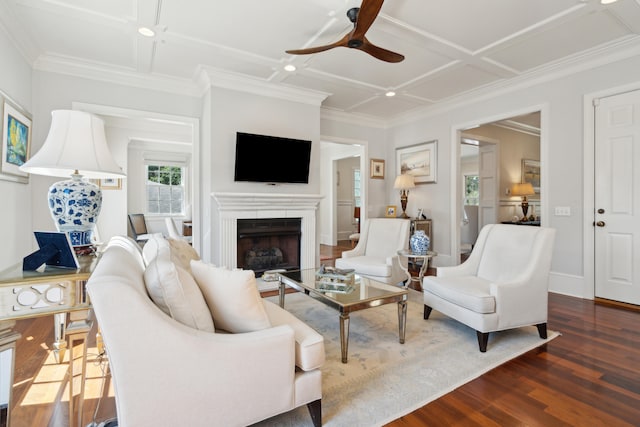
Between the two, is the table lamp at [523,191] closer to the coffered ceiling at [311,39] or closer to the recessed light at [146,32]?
the coffered ceiling at [311,39]

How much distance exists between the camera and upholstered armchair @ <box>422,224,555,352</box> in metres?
2.29

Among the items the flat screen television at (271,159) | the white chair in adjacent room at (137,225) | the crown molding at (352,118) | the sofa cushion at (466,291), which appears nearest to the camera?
the sofa cushion at (466,291)

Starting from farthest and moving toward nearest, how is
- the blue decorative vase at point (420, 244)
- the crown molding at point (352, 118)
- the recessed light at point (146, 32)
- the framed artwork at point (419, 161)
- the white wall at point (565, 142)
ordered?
the crown molding at point (352, 118), the framed artwork at point (419, 161), the white wall at point (565, 142), the blue decorative vase at point (420, 244), the recessed light at point (146, 32)

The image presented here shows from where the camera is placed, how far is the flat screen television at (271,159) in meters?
4.14

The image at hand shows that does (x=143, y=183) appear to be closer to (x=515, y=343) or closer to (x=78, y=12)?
(x=78, y=12)

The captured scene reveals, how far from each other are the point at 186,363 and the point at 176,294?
0.26 metres

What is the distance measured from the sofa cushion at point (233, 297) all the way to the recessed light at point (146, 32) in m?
2.68

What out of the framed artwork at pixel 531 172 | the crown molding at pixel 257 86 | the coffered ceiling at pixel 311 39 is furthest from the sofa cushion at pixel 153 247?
the framed artwork at pixel 531 172

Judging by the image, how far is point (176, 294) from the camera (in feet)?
4.10

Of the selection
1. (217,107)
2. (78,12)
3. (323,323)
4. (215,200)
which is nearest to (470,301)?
(323,323)

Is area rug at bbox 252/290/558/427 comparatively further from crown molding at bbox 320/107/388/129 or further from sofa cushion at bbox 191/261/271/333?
crown molding at bbox 320/107/388/129

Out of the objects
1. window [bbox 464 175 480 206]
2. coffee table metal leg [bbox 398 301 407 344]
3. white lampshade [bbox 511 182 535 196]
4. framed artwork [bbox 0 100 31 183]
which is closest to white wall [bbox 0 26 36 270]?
framed artwork [bbox 0 100 31 183]

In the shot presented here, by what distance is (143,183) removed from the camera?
7066 millimetres

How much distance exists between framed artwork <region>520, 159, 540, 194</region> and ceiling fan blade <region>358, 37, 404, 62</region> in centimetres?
501
